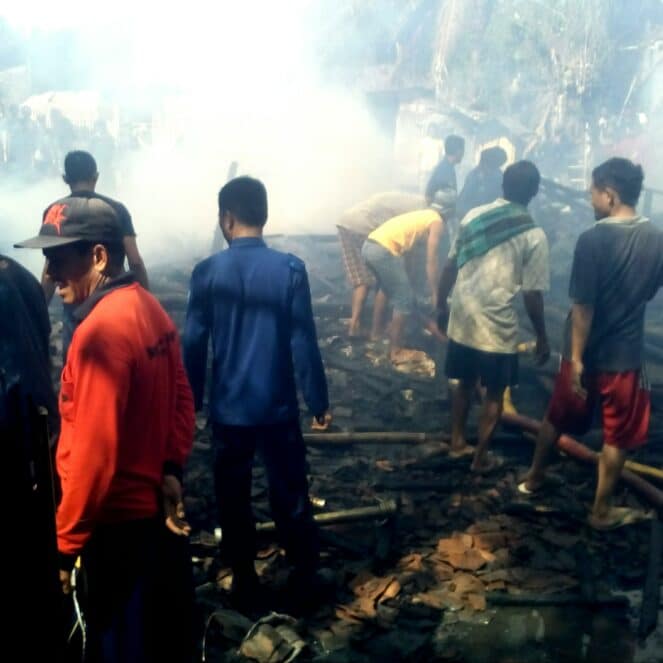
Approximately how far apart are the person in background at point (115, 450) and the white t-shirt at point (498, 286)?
3599 millimetres

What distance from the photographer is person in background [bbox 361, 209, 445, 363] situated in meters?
8.76

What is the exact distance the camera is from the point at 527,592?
4812mm

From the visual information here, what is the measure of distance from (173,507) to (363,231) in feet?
24.8

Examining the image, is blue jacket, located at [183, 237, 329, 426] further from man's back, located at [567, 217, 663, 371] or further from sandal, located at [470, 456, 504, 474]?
sandal, located at [470, 456, 504, 474]

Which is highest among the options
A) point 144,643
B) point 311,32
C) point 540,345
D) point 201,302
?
point 311,32

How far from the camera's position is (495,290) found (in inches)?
236

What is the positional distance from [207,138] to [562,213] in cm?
1295

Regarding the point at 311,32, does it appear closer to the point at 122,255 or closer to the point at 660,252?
the point at 660,252

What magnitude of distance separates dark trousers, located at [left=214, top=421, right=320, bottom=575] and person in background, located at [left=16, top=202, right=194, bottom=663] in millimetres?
1328

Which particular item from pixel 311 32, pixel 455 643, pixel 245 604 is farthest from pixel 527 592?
pixel 311 32

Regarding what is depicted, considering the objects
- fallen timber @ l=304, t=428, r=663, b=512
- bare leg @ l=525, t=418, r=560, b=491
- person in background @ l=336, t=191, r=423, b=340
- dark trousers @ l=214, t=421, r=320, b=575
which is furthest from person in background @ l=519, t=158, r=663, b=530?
person in background @ l=336, t=191, r=423, b=340

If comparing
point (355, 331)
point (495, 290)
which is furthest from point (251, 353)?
point (355, 331)

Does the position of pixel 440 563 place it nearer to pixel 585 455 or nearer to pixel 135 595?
pixel 585 455

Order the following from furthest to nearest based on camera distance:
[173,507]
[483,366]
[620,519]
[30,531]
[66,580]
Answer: [483,366]
[620,519]
[173,507]
[66,580]
[30,531]
